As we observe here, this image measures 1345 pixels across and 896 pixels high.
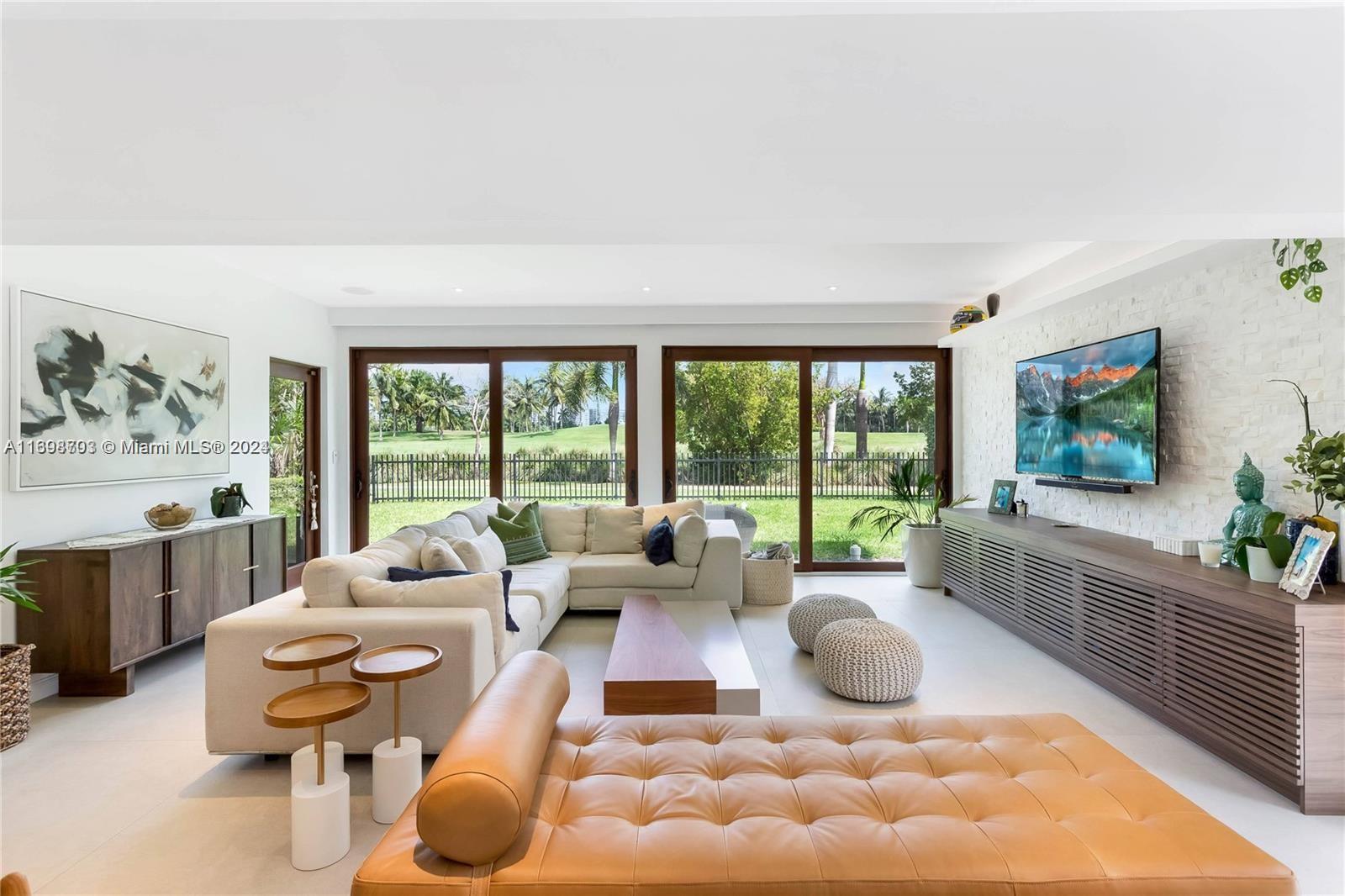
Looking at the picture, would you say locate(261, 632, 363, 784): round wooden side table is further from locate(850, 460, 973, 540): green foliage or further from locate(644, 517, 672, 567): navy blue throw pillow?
locate(850, 460, 973, 540): green foliage

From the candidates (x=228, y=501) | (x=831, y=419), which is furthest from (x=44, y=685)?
(x=831, y=419)

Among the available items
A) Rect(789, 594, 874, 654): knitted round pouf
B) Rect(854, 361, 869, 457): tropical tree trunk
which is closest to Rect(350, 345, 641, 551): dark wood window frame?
Rect(854, 361, 869, 457): tropical tree trunk

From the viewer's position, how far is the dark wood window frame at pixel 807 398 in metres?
6.53

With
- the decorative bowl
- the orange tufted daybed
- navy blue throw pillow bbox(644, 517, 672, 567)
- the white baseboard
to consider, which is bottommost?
the white baseboard

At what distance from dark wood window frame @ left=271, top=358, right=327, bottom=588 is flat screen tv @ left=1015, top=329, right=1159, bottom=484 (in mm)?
6159

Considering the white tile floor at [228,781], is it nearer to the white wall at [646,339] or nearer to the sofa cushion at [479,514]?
the sofa cushion at [479,514]

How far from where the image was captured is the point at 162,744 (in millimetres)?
2932

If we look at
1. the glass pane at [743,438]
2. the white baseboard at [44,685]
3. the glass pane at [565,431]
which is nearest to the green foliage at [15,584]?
the white baseboard at [44,685]

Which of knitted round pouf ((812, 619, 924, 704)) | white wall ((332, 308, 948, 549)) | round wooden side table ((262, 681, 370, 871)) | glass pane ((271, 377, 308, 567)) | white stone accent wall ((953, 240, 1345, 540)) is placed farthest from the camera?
white wall ((332, 308, 948, 549))

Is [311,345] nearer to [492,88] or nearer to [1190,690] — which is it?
[492,88]

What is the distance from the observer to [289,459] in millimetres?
5941

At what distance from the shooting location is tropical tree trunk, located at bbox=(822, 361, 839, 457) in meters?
6.59

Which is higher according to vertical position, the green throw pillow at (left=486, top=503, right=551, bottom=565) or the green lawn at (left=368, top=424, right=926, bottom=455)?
the green lawn at (left=368, top=424, right=926, bottom=455)

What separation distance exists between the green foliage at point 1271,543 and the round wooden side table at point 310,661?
3.64 m
